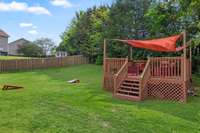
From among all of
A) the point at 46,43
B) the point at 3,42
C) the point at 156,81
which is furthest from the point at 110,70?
the point at 46,43

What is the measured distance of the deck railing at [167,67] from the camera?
41.6 ft

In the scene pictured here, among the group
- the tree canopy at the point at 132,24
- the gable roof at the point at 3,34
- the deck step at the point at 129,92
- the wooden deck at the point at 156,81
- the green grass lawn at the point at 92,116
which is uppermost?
the gable roof at the point at 3,34

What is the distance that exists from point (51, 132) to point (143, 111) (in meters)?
3.84

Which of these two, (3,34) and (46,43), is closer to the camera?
(3,34)

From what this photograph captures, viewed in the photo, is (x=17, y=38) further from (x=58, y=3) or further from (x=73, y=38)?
(x=58, y=3)

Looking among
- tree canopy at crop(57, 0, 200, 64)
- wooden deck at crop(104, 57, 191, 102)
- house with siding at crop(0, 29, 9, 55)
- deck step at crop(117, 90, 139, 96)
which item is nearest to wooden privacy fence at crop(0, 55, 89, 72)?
tree canopy at crop(57, 0, 200, 64)

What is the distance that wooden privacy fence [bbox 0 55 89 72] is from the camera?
2719cm

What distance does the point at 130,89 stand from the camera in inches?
518

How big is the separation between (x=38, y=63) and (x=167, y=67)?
18.3m

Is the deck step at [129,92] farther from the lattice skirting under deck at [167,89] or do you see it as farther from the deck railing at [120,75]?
the lattice skirting under deck at [167,89]

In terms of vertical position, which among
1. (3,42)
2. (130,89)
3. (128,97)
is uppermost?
(3,42)

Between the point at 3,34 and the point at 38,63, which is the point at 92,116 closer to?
the point at 38,63

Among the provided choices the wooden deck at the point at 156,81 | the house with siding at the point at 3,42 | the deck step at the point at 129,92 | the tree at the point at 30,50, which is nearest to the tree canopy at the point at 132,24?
the wooden deck at the point at 156,81

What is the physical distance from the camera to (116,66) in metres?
14.9
